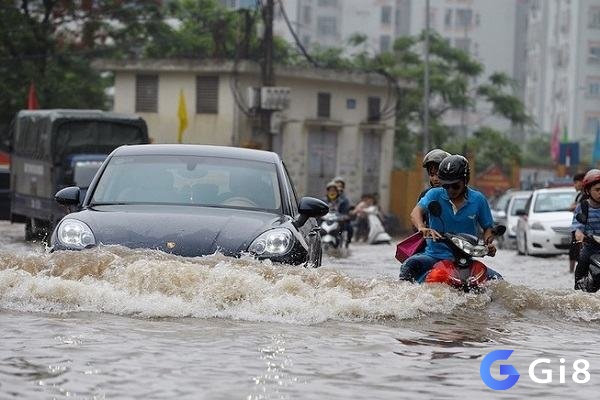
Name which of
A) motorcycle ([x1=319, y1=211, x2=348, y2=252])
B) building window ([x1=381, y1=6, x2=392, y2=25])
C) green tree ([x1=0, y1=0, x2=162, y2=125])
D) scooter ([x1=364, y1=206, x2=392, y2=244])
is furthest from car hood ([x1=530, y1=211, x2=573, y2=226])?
building window ([x1=381, y1=6, x2=392, y2=25])

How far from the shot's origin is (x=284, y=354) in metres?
9.45

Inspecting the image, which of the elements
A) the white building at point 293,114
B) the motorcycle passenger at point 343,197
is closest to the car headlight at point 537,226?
the motorcycle passenger at point 343,197

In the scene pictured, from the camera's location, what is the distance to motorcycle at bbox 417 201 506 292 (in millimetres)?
12289

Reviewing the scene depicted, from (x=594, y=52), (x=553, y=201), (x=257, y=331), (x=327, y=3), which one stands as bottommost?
(x=553, y=201)

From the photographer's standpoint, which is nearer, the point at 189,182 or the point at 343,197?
the point at 189,182

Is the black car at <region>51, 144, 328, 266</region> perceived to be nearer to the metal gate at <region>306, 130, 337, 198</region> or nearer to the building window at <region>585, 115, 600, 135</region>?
the metal gate at <region>306, 130, 337, 198</region>

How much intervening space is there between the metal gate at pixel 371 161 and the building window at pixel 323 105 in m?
2.01

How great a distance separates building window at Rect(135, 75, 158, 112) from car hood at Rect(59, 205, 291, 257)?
39.7m

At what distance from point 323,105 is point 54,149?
75.3ft

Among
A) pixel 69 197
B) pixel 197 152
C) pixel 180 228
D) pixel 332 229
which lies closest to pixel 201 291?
pixel 180 228

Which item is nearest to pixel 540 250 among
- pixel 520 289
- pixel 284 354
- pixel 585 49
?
pixel 520 289

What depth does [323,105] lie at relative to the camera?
54.3 m

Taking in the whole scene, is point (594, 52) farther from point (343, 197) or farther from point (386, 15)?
point (343, 197)

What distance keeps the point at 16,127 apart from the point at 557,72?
306ft
